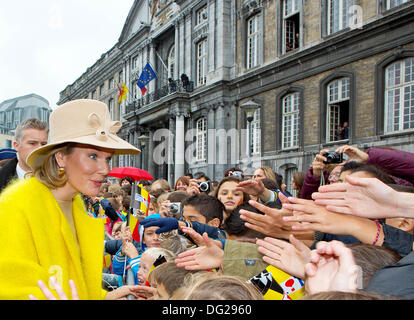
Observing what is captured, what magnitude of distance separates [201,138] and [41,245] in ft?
65.6

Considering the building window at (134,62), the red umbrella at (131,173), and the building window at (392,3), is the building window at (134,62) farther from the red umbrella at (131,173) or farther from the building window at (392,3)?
the red umbrella at (131,173)

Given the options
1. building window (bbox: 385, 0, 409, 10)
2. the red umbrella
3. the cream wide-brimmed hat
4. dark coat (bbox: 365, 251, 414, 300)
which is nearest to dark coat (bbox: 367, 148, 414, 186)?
dark coat (bbox: 365, 251, 414, 300)

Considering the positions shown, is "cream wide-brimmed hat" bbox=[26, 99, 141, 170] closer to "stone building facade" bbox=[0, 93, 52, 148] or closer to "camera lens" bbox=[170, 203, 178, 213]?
"camera lens" bbox=[170, 203, 178, 213]

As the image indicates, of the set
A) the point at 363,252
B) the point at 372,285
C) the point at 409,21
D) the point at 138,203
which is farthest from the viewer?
the point at 409,21

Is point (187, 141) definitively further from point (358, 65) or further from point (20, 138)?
point (20, 138)

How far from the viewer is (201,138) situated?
2177 centimetres

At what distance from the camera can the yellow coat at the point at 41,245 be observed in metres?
1.69

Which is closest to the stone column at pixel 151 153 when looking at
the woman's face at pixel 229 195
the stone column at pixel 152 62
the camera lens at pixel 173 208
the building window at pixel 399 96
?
the stone column at pixel 152 62

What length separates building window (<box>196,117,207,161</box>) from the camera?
21.4m

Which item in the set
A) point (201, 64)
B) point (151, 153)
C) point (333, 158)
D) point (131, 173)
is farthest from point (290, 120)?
point (151, 153)

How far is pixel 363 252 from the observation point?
197 cm

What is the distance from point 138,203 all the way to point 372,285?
3.25 m
